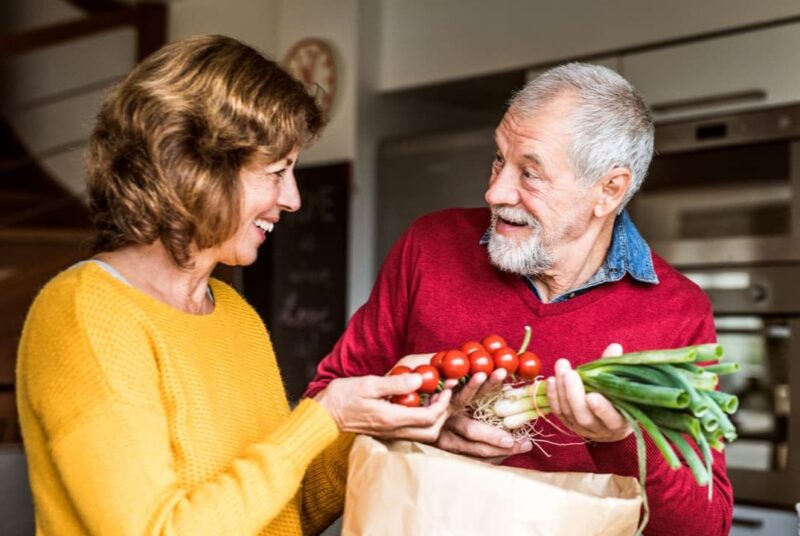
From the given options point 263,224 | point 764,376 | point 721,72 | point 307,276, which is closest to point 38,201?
point 307,276

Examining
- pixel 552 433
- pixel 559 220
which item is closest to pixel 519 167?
pixel 559 220

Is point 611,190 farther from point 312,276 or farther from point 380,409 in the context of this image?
point 312,276

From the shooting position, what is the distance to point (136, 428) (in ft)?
4.07

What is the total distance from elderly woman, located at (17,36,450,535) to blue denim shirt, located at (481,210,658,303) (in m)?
0.54

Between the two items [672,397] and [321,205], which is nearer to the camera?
[672,397]

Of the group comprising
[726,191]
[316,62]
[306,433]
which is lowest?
[726,191]

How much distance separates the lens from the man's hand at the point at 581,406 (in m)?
1.38

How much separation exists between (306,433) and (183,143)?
0.41 m

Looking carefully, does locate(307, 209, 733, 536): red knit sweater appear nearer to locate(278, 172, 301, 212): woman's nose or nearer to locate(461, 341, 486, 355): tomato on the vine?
locate(461, 341, 486, 355): tomato on the vine

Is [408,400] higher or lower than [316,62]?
higher

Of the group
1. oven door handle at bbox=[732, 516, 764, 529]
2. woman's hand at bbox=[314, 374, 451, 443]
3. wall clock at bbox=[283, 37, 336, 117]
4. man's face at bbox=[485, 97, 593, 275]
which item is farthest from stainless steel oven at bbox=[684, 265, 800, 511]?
woman's hand at bbox=[314, 374, 451, 443]

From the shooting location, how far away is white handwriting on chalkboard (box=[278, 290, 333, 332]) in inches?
175

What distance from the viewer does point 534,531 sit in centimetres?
124

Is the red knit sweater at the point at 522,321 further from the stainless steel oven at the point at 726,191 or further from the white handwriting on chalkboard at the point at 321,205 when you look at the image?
the white handwriting on chalkboard at the point at 321,205
